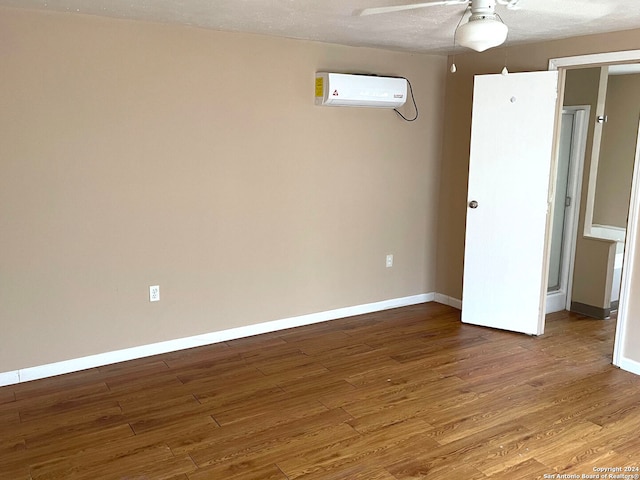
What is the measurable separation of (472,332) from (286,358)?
1.56 meters

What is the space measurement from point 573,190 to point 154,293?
362cm

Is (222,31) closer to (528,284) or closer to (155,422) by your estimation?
(155,422)

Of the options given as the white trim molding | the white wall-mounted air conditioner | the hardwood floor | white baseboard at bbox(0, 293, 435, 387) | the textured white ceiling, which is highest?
the textured white ceiling

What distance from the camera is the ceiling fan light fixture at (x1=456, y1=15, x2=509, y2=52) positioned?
8.34ft

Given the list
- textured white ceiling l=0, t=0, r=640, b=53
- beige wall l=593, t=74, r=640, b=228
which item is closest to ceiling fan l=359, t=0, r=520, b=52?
textured white ceiling l=0, t=0, r=640, b=53

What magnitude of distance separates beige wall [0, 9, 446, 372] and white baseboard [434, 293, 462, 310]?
2.21 feet

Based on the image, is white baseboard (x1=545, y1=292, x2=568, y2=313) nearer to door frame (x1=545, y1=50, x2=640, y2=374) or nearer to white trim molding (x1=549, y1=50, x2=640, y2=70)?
door frame (x1=545, y1=50, x2=640, y2=374)

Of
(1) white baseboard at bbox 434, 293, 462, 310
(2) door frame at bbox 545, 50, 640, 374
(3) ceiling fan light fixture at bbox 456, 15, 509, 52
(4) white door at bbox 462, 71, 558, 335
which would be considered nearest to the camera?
(3) ceiling fan light fixture at bbox 456, 15, 509, 52

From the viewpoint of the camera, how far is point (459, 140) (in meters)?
4.90

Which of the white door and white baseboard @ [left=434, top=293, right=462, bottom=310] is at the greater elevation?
the white door

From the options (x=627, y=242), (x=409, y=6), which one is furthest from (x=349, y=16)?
(x=627, y=242)

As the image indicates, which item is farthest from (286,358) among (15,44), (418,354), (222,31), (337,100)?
(15,44)

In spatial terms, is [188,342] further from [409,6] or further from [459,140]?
[459,140]

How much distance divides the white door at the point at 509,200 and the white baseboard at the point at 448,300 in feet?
1.40
